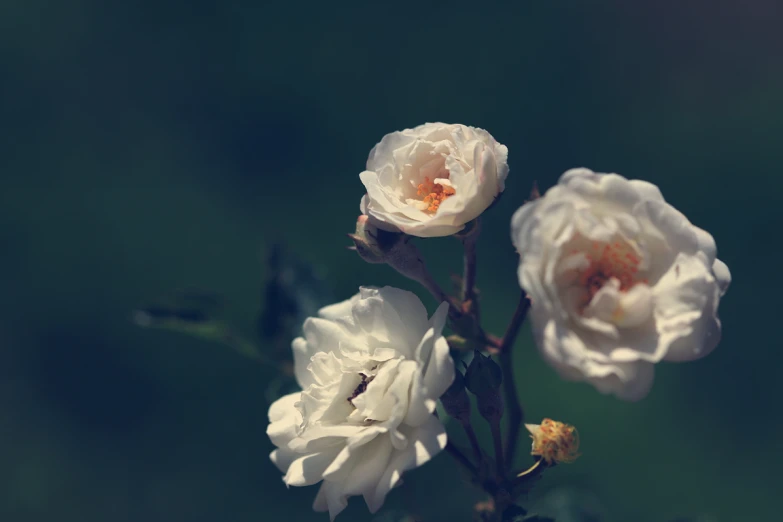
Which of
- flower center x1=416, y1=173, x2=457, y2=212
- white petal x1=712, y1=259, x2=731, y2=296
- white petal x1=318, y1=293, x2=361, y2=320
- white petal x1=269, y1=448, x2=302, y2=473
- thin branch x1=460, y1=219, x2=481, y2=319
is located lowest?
white petal x1=269, y1=448, x2=302, y2=473

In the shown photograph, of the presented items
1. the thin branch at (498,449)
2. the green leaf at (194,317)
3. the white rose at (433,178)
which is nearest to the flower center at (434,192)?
the white rose at (433,178)

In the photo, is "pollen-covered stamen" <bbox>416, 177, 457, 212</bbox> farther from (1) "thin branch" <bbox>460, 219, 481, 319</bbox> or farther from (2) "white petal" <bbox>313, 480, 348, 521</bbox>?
(2) "white petal" <bbox>313, 480, 348, 521</bbox>

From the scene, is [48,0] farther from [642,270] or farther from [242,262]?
[642,270]

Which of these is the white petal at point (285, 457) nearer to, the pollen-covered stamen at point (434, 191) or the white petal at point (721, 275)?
the pollen-covered stamen at point (434, 191)

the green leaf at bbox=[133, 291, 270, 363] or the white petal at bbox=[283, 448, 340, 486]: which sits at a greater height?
the white petal at bbox=[283, 448, 340, 486]

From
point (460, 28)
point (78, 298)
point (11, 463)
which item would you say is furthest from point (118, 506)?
point (460, 28)

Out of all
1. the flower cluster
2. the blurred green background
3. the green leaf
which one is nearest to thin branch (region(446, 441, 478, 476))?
the flower cluster
